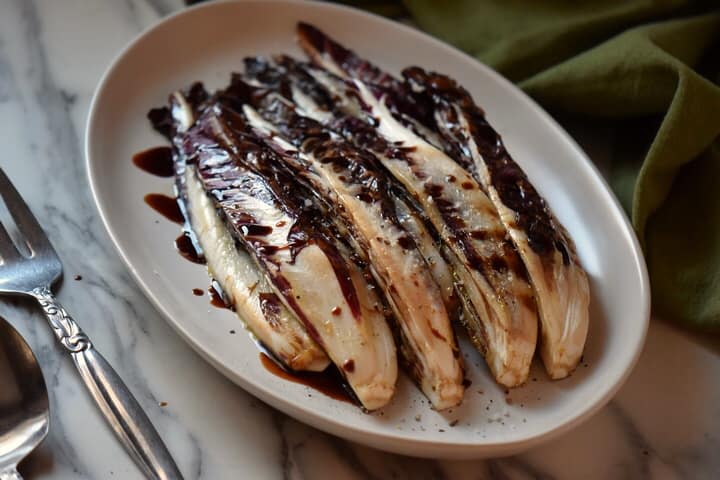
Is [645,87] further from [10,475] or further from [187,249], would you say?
[10,475]

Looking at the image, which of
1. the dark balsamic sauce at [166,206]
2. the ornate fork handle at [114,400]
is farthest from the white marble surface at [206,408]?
the dark balsamic sauce at [166,206]

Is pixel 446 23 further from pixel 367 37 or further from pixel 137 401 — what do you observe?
pixel 137 401

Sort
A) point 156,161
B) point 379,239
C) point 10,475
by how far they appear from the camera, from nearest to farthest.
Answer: point 10,475
point 379,239
point 156,161

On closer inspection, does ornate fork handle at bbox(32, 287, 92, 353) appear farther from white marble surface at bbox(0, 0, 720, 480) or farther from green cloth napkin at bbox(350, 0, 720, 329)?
green cloth napkin at bbox(350, 0, 720, 329)

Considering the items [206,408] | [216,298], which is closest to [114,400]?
[206,408]

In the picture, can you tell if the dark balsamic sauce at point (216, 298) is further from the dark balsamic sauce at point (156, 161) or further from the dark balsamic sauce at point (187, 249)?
the dark balsamic sauce at point (156, 161)
